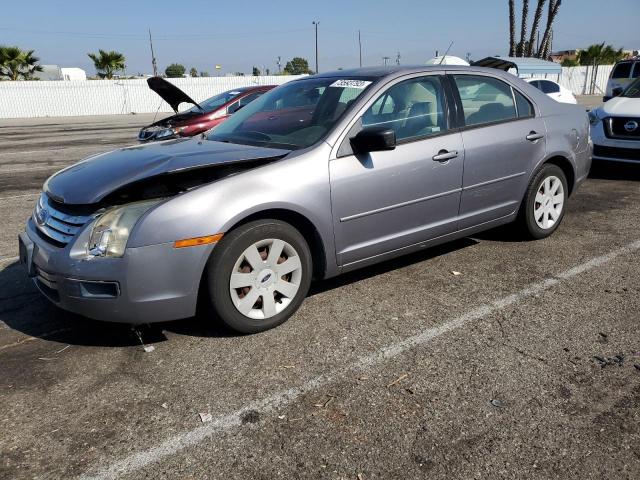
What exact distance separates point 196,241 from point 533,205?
10.7 ft

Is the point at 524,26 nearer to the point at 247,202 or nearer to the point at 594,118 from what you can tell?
the point at 594,118

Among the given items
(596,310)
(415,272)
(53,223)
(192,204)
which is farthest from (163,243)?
(596,310)

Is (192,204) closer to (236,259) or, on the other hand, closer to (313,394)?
(236,259)

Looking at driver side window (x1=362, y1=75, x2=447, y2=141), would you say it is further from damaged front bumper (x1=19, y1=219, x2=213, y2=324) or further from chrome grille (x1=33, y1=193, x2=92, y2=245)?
chrome grille (x1=33, y1=193, x2=92, y2=245)

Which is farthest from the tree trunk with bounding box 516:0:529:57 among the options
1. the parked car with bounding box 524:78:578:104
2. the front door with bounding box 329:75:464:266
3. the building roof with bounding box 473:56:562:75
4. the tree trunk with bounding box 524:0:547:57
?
the front door with bounding box 329:75:464:266

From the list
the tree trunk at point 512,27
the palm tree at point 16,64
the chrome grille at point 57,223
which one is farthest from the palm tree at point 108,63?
the chrome grille at point 57,223

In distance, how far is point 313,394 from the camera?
2.82 meters

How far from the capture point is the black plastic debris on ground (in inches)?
120

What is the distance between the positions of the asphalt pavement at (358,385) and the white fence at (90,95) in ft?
93.5

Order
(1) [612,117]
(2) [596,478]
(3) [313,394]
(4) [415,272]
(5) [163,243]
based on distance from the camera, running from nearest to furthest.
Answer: (2) [596,478] → (3) [313,394] → (5) [163,243] → (4) [415,272] → (1) [612,117]

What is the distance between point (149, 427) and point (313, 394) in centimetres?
81

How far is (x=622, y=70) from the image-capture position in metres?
18.8

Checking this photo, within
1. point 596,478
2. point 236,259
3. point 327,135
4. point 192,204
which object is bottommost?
point 596,478

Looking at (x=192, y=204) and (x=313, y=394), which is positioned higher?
(x=192, y=204)
